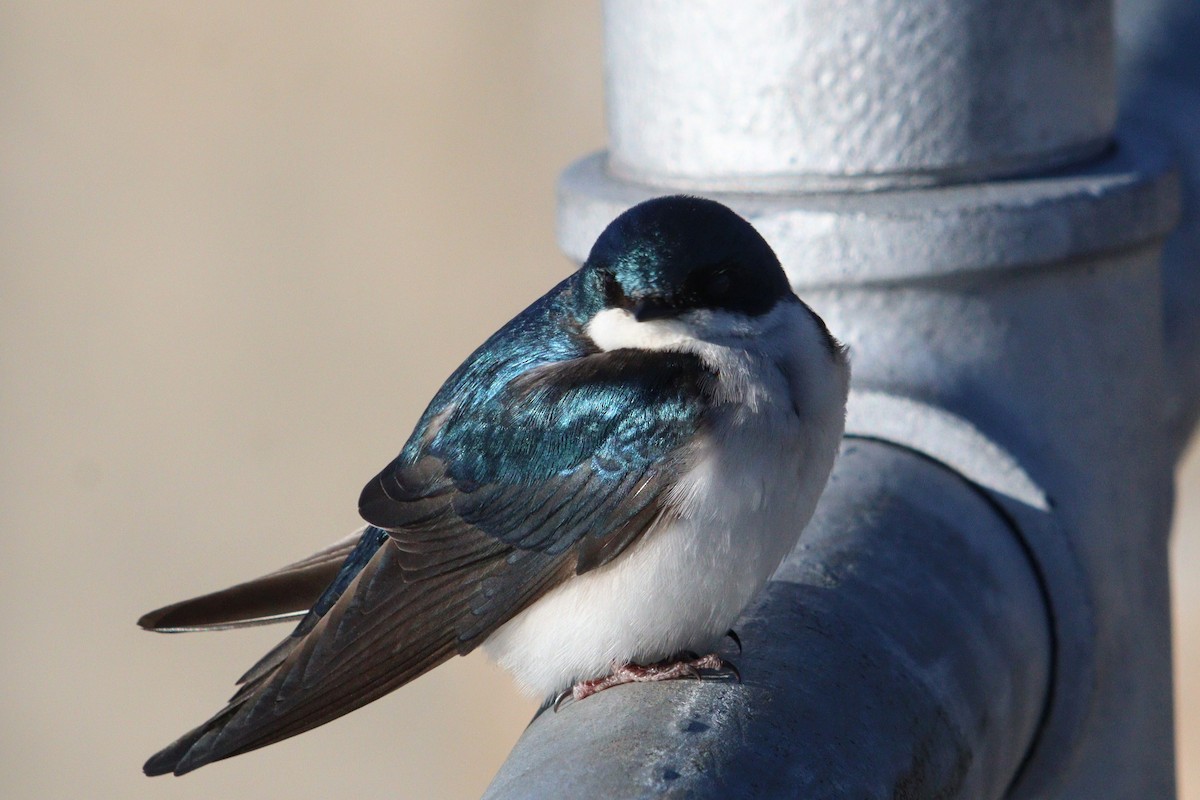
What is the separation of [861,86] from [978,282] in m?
0.21

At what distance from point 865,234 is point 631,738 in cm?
59

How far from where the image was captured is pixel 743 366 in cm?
136

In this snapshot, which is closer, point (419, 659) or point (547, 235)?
point (419, 659)

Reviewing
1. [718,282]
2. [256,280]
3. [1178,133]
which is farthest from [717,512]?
[256,280]

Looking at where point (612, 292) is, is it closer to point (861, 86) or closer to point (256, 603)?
point (861, 86)

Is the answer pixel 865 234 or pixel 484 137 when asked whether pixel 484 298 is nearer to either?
pixel 484 137

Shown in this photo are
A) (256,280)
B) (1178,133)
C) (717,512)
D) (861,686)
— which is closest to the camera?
(861,686)

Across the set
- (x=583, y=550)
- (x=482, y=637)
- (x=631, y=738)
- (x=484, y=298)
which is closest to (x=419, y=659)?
(x=482, y=637)

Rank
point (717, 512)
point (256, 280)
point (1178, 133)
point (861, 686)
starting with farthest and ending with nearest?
point (256, 280)
point (1178, 133)
point (717, 512)
point (861, 686)

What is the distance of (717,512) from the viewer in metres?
1.31

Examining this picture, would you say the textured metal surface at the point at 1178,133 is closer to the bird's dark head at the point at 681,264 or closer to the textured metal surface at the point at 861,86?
the textured metal surface at the point at 861,86

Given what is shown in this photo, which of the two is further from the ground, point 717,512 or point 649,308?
point 649,308

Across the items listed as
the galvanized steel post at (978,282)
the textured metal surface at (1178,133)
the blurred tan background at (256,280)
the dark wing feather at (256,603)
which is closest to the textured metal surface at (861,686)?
the galvanized steel post at (978,282)

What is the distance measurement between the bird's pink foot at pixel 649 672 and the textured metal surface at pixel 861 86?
18.2 inches
